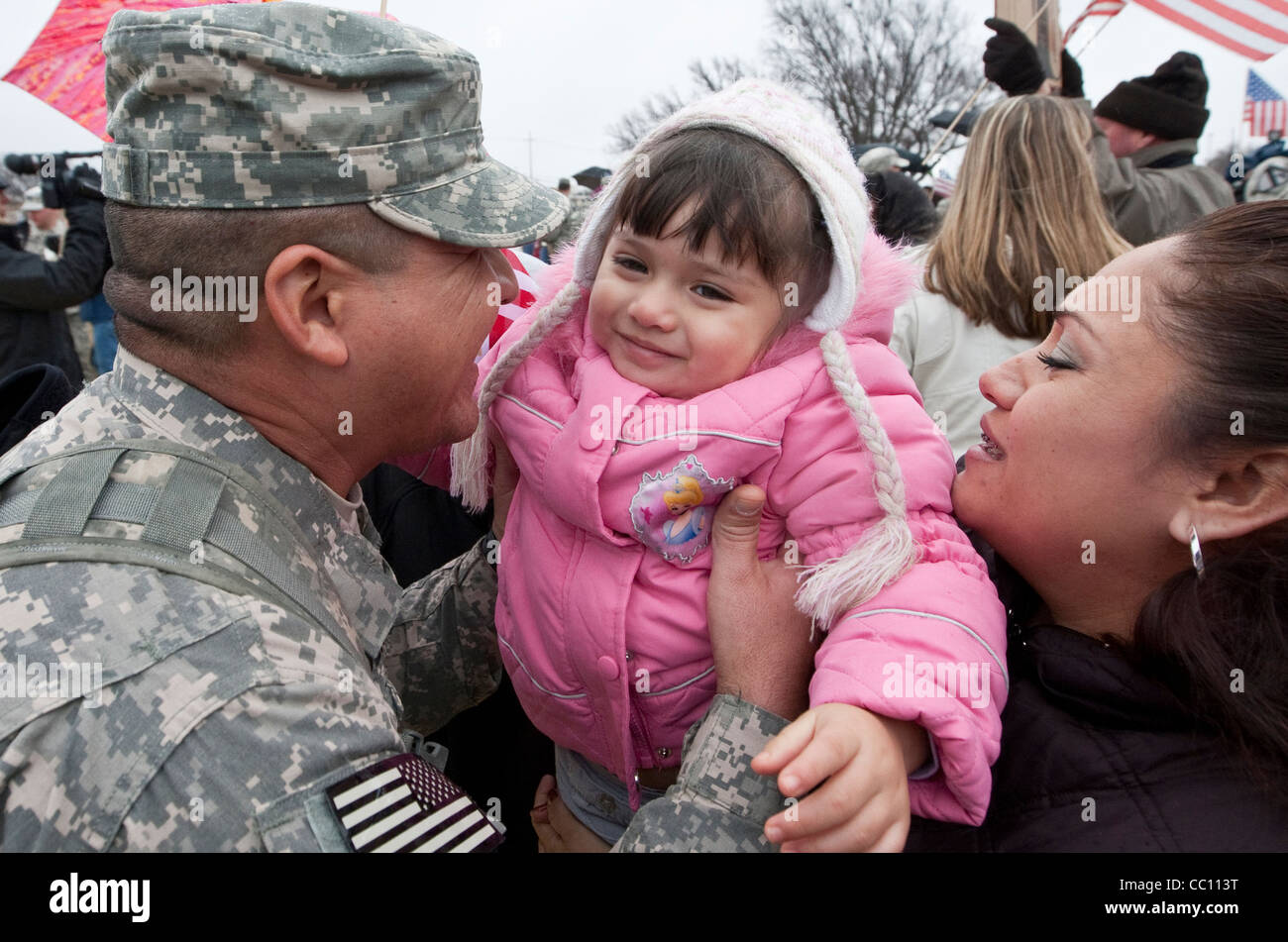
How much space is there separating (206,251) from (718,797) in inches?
54.0

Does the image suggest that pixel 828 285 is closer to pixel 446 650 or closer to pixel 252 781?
pixel 446 650

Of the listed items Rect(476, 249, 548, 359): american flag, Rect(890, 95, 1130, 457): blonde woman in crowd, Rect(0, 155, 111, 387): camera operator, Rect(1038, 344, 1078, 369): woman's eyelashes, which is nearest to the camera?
Rect(1038, 344, 1078, 369): woman's eyelashes

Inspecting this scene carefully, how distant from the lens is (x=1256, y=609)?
1.55 m

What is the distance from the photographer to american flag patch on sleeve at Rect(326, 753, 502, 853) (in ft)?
4.17

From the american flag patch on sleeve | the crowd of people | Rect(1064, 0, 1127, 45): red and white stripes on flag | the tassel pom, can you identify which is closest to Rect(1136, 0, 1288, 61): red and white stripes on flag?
Rect(1064, 0, 1127, 45): red and white stripes on flag

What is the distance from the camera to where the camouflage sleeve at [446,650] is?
2.38 meters

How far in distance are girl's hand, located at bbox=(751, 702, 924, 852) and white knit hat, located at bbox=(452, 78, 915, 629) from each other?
0.37 m

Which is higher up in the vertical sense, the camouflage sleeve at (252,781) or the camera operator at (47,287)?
the camouflage sleeve at (252,781)

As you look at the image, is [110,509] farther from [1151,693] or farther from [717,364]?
[1151,693]

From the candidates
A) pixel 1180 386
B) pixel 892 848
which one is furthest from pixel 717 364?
pixel 892 848

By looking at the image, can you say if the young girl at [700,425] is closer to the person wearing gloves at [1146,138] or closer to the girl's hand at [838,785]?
the girl's hand at [838,785]

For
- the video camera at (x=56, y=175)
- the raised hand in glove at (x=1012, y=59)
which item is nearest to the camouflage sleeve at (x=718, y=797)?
the raised hand in glove at (x=1012, y=59)

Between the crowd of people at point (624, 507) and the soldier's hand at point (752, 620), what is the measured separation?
0.4 inches

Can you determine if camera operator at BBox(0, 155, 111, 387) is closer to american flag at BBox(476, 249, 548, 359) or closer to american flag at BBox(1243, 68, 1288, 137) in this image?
american flag at BBox(476, 249, 548, 359)
